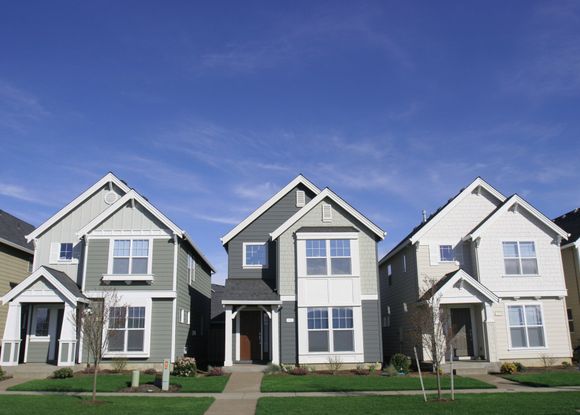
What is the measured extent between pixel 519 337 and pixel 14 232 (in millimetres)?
25924

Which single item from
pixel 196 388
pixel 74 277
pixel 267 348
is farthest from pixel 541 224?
pixel 74 277

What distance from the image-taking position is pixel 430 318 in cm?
1634

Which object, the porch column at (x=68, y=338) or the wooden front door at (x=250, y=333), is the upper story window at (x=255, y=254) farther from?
the porch column at (x=68, y=338)

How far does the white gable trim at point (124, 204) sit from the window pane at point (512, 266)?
15097mm

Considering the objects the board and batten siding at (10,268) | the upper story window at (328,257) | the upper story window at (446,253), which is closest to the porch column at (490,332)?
the upper story window at (446,253)

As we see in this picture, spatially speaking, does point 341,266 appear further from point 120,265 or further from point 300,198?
point 120,265

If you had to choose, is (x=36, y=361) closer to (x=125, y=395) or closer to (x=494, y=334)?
(x=125, y=395)

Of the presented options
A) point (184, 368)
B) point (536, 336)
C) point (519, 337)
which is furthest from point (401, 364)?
point (184, 368)

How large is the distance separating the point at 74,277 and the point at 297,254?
Answer: 34.0 feet

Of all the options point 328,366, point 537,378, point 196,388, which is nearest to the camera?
point 196,388

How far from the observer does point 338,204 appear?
25.1m

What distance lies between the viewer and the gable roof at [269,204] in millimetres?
25922

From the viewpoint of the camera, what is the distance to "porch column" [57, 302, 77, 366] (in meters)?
21.6

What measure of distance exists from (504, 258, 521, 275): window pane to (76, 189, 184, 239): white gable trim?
15.1 meters
